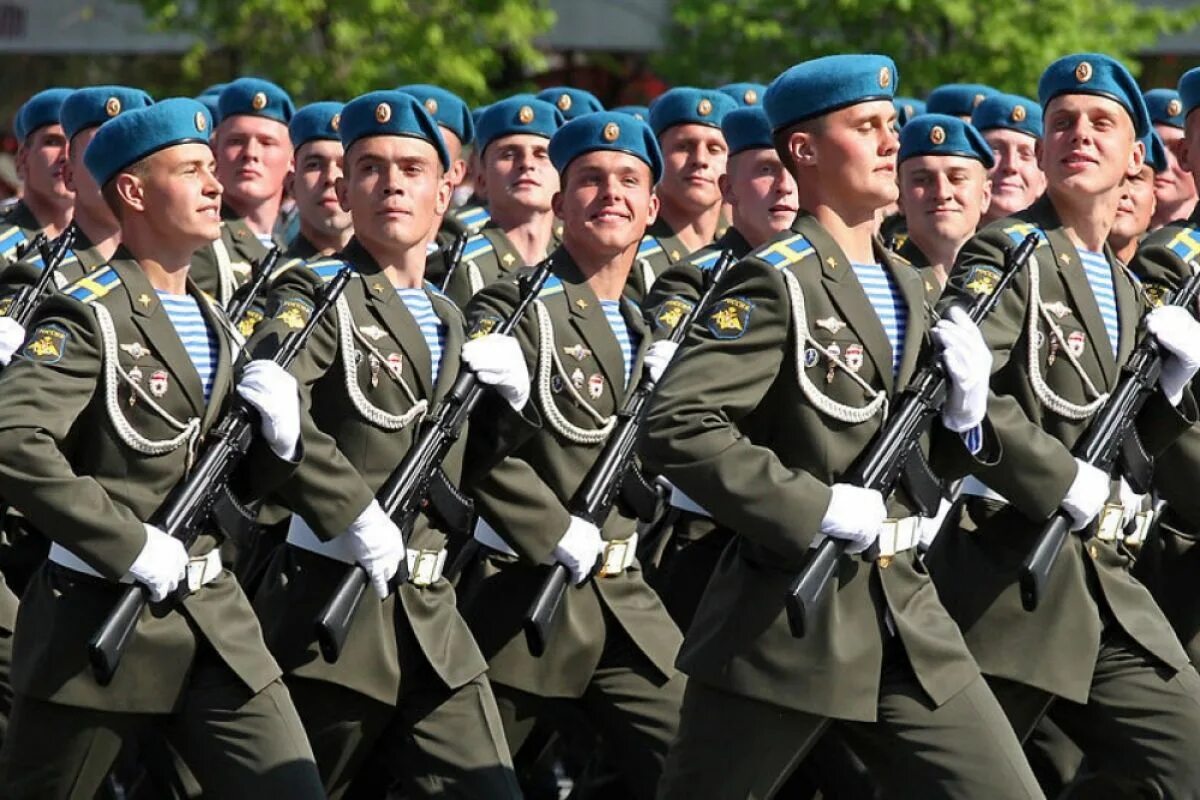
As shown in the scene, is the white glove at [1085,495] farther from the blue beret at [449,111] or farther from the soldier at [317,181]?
the blue beret at [449,111]

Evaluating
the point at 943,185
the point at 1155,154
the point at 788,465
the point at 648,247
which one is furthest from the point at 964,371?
the point at 648,247

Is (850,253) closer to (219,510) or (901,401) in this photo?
(901,401)

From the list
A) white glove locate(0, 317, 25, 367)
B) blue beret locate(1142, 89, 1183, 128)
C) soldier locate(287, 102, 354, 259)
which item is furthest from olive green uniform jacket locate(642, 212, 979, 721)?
blue beret locate(1142, 89, 1183, 128)

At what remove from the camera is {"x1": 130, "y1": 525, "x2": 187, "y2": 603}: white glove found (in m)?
5.81

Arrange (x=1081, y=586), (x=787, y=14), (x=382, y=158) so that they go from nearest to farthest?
(x=1081, y=586), (x=382, y=158), (x=787, y=14)

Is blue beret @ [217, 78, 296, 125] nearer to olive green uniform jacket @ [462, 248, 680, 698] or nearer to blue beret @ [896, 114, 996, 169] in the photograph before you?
blue beret @ [896, 114, 996, 169]

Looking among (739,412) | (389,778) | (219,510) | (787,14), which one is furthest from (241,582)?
(787,14)

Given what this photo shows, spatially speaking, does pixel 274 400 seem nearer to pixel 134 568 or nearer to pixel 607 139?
pixel 134 568

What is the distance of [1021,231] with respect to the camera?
6.61 meters

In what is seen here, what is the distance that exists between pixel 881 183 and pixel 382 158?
165cm

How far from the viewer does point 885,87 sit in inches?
233

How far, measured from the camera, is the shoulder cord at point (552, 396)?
7051 mm

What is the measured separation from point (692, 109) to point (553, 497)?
3490 millimetres

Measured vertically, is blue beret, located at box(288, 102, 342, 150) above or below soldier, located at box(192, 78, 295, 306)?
above
